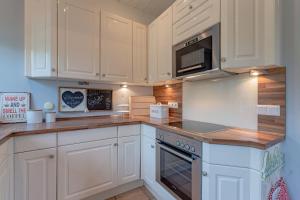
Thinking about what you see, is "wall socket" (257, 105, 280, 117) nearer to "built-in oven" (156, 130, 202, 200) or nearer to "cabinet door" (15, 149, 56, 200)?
"built-in oven" (156, 130, 202, 200)

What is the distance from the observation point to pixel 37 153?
4.92 ft

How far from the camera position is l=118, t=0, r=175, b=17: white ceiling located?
2.48 m

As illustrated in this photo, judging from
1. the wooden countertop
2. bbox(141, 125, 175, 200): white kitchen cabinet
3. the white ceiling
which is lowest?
bbox(141, 125, 175, 200): white kitchen cabinet

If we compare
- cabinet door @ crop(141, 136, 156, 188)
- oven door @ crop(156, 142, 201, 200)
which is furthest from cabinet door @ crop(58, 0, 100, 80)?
oven door @ crop(156, 142, 201, 200)

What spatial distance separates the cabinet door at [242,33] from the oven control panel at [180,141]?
27.1 inches

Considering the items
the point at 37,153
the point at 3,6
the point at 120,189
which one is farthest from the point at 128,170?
the point at 3,6

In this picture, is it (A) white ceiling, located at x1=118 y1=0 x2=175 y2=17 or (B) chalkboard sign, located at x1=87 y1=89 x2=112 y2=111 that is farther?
(A) white ceiling, located at x1=118 y1=0 x2=175 y2=17

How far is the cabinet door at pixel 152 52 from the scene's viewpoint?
7.85 ft

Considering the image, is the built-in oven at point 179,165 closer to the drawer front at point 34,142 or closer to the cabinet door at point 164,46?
the cabinet door at point 164,46

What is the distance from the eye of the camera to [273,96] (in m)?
1.39

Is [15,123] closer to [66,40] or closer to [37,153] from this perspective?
[37,153]

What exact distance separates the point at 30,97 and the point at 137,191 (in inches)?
67.3

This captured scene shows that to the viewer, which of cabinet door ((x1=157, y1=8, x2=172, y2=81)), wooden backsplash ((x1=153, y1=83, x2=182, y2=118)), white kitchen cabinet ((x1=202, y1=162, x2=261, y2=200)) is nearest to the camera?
white kitchen cabinet ((x1=202, y1=162, x2=261, y2=200))

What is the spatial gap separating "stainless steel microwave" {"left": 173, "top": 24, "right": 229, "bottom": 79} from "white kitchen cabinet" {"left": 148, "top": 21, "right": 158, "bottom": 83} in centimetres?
50
